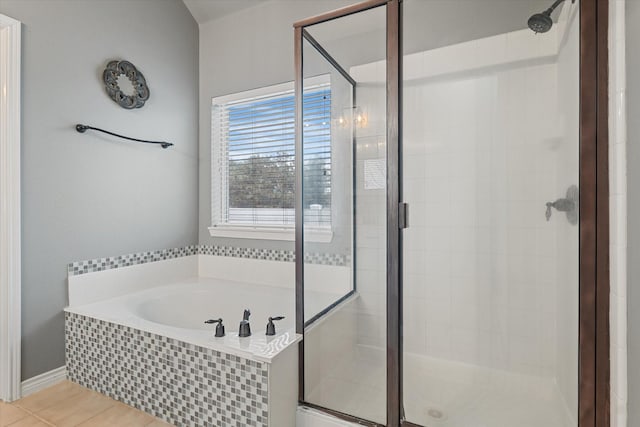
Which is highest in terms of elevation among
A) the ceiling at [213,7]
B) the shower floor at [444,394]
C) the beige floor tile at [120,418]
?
the ceiling at [213,7]

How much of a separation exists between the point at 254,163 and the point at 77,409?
192cm

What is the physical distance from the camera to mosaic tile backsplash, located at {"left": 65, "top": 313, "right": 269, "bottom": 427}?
1.49 metres

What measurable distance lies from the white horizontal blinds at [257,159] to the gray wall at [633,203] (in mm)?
1948

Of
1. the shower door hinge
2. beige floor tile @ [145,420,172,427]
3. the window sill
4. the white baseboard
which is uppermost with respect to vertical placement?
the shower door hinge

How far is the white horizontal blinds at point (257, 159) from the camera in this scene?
2648 mm

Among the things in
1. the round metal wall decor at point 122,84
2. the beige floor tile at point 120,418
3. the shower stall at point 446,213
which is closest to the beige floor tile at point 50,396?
the beige floor tile at point 120,418

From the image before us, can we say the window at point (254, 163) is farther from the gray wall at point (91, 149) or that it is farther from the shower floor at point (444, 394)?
the shower floor at point (444, 394)

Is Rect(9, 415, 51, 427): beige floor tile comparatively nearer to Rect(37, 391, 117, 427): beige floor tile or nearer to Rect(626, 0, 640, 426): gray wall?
Rect(37, 391, 117, 427): beige floor tile

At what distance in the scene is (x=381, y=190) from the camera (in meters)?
1.61

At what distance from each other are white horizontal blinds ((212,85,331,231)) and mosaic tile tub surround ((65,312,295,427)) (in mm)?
1249

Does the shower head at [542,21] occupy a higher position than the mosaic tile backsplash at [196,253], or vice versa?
the shower head at [542,21]

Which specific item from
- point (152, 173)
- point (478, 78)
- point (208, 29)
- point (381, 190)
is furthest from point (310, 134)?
point (208, 29)

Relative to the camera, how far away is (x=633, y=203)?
3.36ft

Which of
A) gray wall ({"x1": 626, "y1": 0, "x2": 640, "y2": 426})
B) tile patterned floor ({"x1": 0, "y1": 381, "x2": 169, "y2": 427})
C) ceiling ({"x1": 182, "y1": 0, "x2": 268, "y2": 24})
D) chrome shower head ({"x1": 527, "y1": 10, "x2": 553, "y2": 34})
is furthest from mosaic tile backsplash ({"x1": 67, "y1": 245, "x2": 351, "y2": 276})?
ceiling ({"x1": 182, "y1": 0, "x2": 268, "y2": 24})
